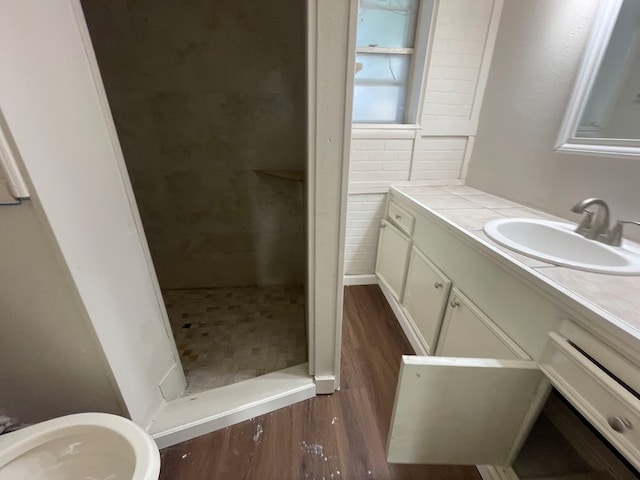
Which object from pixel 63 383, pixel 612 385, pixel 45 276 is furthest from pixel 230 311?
pixel 612 385

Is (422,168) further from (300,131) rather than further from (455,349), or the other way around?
(455,349)

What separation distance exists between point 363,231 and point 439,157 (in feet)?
2.57

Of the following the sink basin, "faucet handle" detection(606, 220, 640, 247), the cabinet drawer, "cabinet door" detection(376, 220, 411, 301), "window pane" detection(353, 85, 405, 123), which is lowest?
"cabinet door" detection(376, 220, 411, 301)

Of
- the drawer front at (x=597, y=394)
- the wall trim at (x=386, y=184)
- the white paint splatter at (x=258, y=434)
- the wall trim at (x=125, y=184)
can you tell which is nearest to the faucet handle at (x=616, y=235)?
the drawer front at (x=597, y=394)

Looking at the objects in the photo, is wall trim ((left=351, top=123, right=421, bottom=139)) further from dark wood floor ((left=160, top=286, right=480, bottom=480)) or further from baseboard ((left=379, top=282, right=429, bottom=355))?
dark wood floor ((left=160, top=286, right=480, bottom=480))

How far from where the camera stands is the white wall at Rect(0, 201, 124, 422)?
675 mm

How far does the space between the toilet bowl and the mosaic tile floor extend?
Answer: 0.65 metres

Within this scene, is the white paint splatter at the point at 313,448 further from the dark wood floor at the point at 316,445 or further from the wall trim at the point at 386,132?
the wall trim at the point at 386,132

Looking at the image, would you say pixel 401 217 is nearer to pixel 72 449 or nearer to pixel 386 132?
pixel 386 132

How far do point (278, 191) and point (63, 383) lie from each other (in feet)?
4.87

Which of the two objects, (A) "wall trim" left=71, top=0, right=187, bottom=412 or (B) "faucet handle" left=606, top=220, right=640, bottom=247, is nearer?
(A) "wall trim" left=71, top=0, right=187, bottom=412

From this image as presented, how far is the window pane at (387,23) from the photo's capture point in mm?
1686

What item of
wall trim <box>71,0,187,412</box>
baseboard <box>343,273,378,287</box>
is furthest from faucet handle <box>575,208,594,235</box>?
wall trim <box>71,0,187,412</box>

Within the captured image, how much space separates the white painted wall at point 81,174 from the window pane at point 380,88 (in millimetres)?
1465
